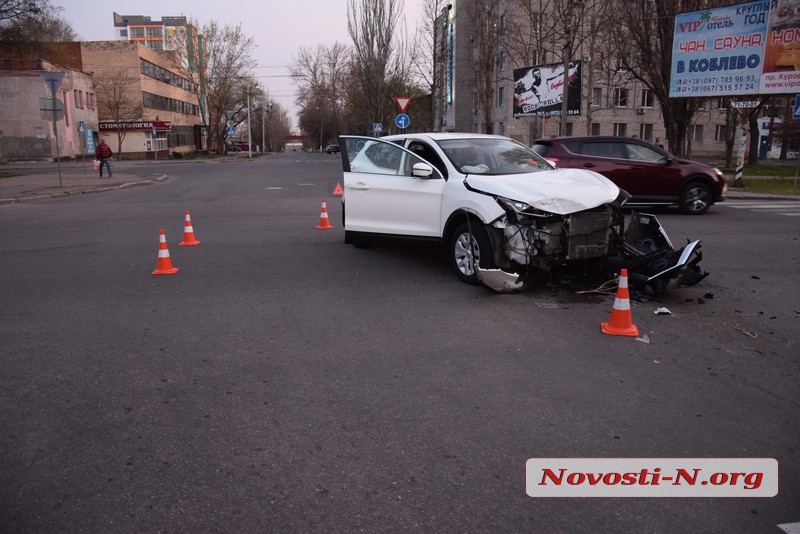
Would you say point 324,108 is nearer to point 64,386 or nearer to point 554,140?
point 554,140

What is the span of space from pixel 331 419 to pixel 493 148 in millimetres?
5375

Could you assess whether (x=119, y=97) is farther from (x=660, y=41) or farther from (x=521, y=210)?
(x=521, y=210)

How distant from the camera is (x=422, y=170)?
776 cm

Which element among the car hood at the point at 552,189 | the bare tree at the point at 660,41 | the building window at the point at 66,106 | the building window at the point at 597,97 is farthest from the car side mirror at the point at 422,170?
the building window at the point at 597,97

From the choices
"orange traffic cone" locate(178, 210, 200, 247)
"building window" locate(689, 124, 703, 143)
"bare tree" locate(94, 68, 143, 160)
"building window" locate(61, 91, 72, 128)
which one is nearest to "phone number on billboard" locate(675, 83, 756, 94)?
"orange traffic cone" locate(178, 210, 200, 247)

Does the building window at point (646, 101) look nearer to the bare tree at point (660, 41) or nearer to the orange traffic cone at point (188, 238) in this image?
the bare tree at point (660, 41)

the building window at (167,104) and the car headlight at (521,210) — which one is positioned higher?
the building window at (167,104)

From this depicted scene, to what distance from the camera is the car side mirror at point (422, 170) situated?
775 centimetres

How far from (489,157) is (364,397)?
4.71 meters

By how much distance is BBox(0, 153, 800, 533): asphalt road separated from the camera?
302 centimetres

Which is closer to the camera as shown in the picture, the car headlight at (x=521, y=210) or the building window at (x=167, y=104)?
the car headlight at (x=521, y=210)

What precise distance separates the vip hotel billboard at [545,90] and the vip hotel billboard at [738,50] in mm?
4806

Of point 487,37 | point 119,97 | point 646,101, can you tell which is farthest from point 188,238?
point 119,97

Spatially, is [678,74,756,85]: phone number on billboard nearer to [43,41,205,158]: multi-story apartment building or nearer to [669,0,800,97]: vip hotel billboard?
[669,0,800,97]: vip hotel billboard
